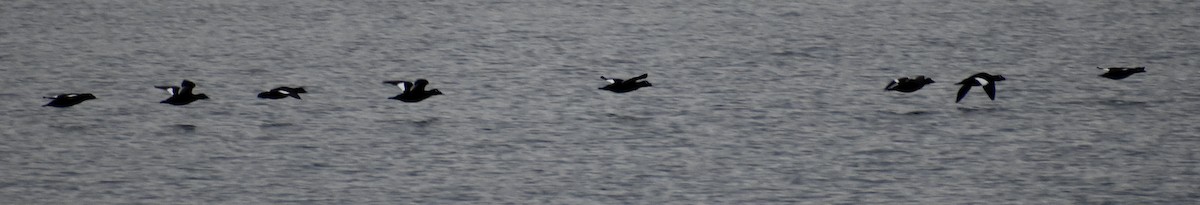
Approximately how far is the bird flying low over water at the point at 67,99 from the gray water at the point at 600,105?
30 millimetres

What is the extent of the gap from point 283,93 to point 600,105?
120 centimetres

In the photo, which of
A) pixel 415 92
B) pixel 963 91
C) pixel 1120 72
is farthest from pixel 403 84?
pixel 1120 72

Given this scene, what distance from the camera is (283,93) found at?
5207 mm

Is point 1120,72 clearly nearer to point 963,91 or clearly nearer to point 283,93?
point 963,91

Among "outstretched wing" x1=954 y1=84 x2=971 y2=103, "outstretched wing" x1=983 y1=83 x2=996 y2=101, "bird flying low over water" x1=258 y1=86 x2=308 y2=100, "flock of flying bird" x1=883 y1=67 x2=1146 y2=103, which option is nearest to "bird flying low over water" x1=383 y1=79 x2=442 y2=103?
"bird flying low over water" x1=258 y1=86 x2=308 y2=100

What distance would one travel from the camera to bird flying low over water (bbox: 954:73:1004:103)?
5.08 metres

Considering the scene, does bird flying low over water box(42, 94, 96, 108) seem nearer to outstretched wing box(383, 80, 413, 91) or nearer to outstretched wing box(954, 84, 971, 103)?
outstretched wing box(383, 80, 413, 91)

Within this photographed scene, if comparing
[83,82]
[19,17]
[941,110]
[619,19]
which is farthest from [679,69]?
[19,17]

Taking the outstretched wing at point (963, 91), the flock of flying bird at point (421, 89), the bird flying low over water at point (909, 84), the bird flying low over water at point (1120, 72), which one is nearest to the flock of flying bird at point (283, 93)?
the flock of flying bird at point (421, 89)

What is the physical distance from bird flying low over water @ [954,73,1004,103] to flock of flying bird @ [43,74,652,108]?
46.3 inches

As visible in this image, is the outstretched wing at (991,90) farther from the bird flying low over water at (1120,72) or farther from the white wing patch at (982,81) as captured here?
the bird flying low over water at (1120,72)

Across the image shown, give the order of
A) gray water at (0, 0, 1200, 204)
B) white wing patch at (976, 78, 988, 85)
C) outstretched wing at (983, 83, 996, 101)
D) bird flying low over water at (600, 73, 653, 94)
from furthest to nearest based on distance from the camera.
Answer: bird flying low over water at (600, 73, 653, 94)
white wing patch at (976, 78, 988, 85)
outstretched wing at (983, 83, 996, 101)
gray water at (0, 0, 1200, 204)

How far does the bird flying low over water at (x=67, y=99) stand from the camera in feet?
16.8

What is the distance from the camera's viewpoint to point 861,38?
582 centimetres
